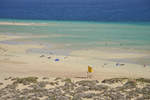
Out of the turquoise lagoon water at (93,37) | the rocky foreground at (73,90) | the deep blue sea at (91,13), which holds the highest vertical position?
the deep blue sea at (91,13)

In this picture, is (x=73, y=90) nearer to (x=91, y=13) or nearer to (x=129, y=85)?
(x=129, y=85)

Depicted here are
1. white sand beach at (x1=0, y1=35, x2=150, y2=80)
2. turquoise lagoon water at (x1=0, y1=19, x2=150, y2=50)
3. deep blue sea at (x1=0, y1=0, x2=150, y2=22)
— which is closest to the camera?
white sand beach at (x1=0, y1=35, x2=150, y2=80)

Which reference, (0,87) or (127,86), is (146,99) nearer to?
(127,86)

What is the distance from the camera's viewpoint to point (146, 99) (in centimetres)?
927

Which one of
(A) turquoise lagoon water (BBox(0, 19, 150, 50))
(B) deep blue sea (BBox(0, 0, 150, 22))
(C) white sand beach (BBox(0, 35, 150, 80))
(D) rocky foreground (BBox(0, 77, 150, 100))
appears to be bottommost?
(D) rocky foreground (BBox(0, 77, 150, 100))

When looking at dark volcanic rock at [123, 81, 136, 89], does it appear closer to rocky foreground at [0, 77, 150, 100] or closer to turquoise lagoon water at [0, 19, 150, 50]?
rocky foreground at [0, 77, 150, 100]

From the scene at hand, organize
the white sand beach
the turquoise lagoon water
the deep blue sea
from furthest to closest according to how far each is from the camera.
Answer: the deep blue sea, the turquoise lagoon water, the white sand beach

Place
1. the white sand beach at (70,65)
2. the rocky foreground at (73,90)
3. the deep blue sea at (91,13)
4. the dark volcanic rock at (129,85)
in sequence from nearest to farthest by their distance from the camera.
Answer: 1. the rocky foreground at (73,90)
2. the dark volcanic rock at (129,85)
3. the white sand beach at (70,65)
4. the deep blue sea at (91,13)

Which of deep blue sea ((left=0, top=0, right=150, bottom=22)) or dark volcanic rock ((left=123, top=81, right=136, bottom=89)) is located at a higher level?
deep blue sea ((left=0, top=0, right=150, bottom=22))

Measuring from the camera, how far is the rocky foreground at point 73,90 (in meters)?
9.49

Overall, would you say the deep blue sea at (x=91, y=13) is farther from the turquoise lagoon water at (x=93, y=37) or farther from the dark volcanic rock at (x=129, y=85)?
the dark volcanic rock at (x=129, y=85)

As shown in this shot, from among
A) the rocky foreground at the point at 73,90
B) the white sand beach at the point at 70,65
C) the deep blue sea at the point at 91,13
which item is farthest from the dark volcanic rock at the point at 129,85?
the deep blue sea at the point at 91,13

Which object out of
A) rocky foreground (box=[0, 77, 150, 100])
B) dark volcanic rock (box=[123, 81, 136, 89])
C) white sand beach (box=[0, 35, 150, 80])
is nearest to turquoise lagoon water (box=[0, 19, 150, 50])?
white sand beach (box=[0, 35, 150, 80])

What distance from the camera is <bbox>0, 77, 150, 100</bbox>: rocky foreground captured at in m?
9.49
